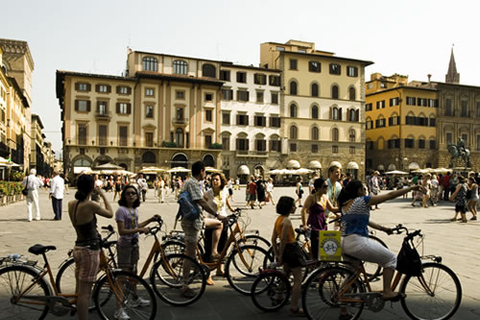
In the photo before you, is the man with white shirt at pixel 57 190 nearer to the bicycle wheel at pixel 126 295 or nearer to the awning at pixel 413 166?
the bicycle wheel at pixel 126 295

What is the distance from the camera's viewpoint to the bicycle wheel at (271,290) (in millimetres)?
5035

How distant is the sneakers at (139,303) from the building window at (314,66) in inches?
2073

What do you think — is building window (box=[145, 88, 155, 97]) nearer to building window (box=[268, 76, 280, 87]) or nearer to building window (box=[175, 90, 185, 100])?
building window (box=[175, 90, 185, 100])

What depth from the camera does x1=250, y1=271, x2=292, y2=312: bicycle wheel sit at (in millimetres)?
5035

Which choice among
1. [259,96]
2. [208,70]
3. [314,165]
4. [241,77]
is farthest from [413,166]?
[208,70]

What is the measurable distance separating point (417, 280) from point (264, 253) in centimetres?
199

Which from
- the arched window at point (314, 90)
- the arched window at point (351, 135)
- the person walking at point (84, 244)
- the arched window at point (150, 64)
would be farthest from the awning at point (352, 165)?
the person walking at point (84, 244)

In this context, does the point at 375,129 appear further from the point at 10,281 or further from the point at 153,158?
the point at 10,281

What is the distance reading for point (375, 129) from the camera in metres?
62.7

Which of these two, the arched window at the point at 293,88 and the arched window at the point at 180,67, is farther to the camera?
the arched window at the point at 293,88

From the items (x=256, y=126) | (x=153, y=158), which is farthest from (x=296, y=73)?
(x=153, y=158)

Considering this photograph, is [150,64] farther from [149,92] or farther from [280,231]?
[280,231]

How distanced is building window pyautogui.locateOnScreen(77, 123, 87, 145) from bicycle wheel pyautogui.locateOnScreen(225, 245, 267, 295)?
42589mm

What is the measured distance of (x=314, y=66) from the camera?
55.2 meters
